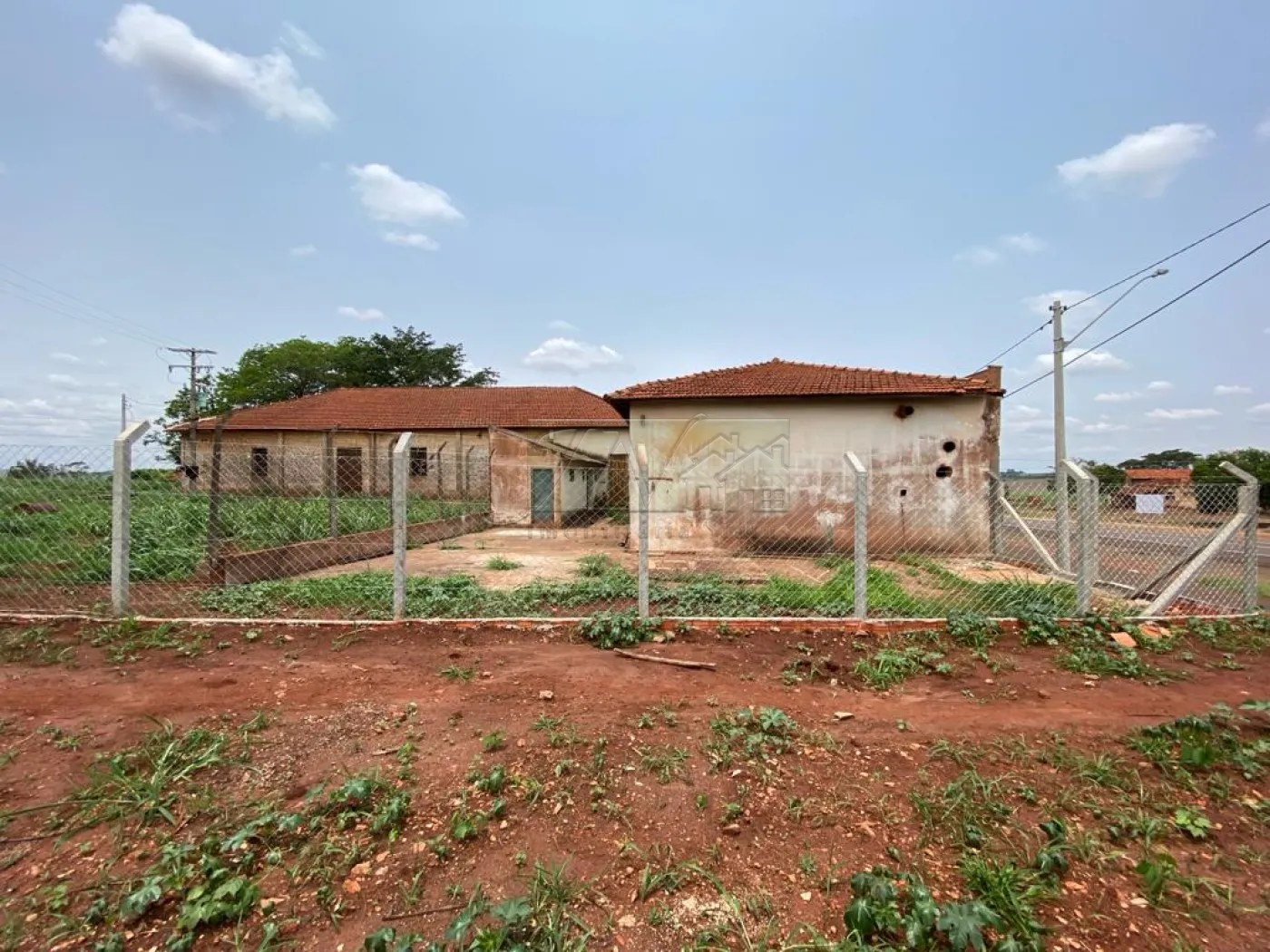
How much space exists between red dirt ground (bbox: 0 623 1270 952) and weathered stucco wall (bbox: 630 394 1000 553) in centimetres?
579

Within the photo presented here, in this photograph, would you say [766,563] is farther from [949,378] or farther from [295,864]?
[295,864]

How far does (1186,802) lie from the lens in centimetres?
247

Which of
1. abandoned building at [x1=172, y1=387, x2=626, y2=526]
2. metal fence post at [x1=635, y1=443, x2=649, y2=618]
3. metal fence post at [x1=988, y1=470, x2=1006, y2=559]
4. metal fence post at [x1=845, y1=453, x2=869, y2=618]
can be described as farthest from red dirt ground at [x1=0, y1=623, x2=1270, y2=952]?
abandoned building at [x1=172, y1=387, x2=626, y2=526]

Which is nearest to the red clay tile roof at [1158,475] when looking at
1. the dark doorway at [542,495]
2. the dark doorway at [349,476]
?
the dark doorway at [542,495]

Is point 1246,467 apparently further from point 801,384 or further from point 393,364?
point 393,364

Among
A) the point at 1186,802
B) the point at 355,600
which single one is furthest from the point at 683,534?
the point at 1186,802

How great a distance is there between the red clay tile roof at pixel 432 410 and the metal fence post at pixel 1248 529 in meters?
18.7

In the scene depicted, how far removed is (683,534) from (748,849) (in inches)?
334

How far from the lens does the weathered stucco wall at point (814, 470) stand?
10141 millimetres

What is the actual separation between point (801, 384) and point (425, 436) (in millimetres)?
18183

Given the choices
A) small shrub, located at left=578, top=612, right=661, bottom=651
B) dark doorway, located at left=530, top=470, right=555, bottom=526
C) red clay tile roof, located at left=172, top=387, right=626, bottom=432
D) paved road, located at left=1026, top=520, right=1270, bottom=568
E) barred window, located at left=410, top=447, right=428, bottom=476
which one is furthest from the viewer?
red clay tile roof, located at left=172, top=387, right=626, bottom=432

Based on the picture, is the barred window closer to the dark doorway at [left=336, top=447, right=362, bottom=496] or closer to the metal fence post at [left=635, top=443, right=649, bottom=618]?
the dark doorway at [left=336, top=447, right=362, bottom=496]

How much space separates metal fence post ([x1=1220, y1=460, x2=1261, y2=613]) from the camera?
499 centimetres

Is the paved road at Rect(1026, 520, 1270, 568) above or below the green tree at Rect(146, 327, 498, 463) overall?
below
